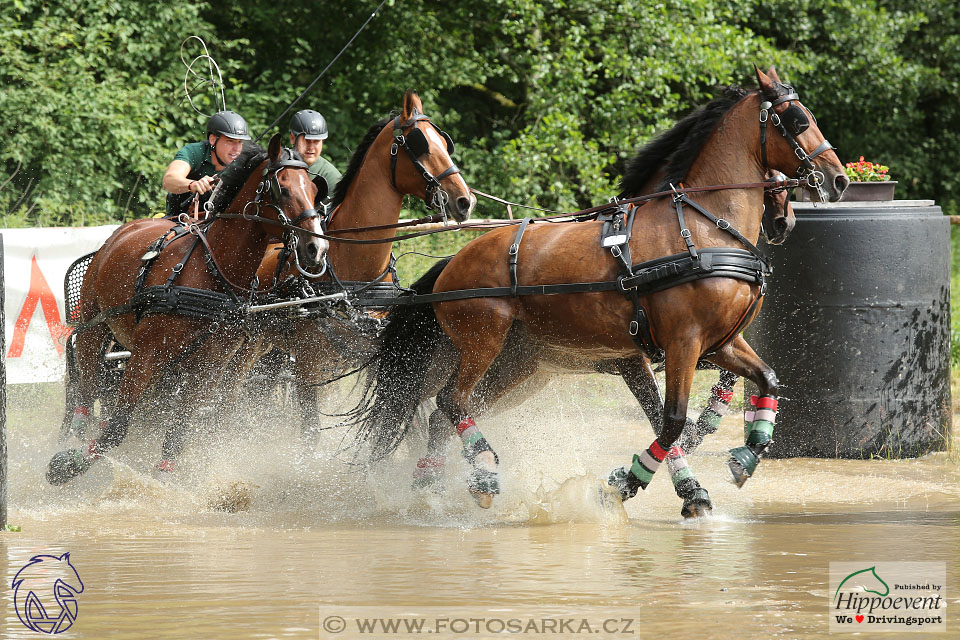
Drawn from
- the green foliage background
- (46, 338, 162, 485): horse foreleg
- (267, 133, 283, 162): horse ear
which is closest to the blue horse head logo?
(46, 338, 162, 485): horse foreleg

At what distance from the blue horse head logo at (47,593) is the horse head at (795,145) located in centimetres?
376

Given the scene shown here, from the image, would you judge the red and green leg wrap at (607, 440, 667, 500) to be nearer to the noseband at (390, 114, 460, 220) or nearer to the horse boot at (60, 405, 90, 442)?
the noseband at (390, 114, 460, 220)

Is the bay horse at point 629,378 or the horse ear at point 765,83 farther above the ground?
the horse ear at point 765,83

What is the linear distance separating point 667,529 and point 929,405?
9.31 ft

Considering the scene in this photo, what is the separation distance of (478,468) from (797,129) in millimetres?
2290

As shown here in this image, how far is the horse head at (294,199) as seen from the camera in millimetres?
6051

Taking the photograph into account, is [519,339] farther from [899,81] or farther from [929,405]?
[899,81]

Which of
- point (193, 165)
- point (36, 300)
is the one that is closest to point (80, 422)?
point (193, 165)

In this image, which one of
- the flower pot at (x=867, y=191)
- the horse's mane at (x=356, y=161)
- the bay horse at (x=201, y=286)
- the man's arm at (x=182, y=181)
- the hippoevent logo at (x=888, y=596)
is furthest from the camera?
the flower pot at (x=867, y=191)

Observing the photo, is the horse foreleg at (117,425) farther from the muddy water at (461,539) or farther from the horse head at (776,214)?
the horse head at (776,214)

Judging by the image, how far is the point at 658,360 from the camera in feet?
20.0

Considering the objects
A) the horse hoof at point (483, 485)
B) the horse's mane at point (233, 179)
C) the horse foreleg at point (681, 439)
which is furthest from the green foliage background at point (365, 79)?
the horse foreleg at point (681, 439)

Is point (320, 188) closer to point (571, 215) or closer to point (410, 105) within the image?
point (410, 105)

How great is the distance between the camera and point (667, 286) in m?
5.75
